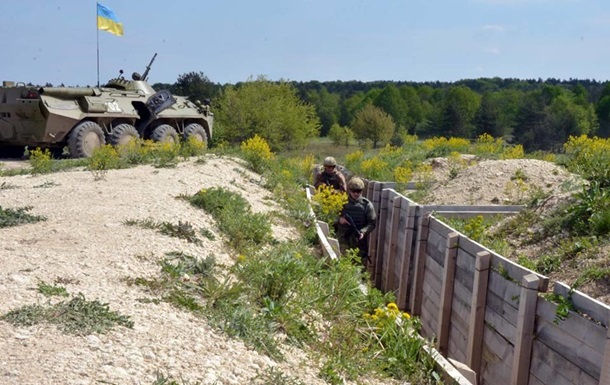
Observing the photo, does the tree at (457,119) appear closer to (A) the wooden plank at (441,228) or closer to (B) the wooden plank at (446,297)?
(A) the wooden plank at (441,228)

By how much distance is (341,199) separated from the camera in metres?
9.63

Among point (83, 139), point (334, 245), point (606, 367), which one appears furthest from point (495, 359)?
point (83, 139)

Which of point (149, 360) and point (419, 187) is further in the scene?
point (419, 187)

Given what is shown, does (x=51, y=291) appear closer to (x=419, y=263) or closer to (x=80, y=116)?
(x=419, y=263)

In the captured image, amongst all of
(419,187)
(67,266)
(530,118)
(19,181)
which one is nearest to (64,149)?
(19,181)

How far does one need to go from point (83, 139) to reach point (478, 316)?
14.5 meters

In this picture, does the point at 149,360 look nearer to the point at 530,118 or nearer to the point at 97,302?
the point at 97,302

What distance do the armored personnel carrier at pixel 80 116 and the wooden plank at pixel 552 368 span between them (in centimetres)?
1528

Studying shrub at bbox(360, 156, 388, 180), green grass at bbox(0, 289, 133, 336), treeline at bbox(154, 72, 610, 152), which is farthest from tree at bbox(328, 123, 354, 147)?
green grass at bbox(0, 289, 133, 336)

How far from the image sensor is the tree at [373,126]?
6266 cm

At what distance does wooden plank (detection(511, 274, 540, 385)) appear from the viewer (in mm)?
5309

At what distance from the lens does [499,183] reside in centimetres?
1182

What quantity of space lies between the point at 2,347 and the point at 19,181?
7.95 metres

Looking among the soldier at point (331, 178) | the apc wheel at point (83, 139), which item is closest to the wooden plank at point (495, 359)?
the soldier at point (331, 178)
